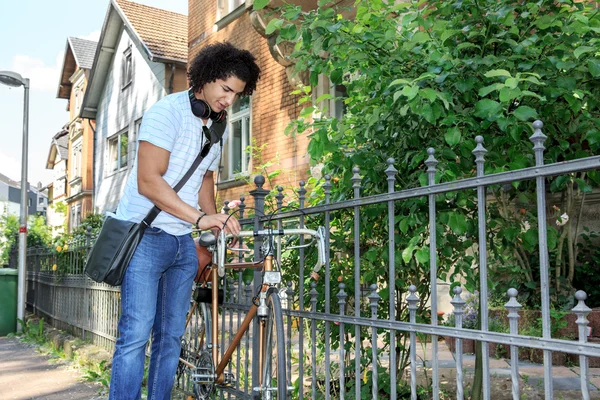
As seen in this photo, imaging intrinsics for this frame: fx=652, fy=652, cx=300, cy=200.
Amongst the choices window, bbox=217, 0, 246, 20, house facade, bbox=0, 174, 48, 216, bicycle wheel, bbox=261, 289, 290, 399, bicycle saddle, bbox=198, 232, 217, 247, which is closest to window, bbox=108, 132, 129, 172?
window, bbox=217, 0, 246, 20

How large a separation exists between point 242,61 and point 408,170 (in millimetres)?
1074

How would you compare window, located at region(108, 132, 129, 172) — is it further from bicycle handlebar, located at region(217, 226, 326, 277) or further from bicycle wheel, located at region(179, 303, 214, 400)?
bicycle handlebar, located at region(217, 226, 326, 277)

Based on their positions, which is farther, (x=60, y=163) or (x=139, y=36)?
(x=60, y=163)

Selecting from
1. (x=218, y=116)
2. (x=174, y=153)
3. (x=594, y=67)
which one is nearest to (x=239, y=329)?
(x=174, y=153)

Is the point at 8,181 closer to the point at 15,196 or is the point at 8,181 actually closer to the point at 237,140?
the point at 15,196

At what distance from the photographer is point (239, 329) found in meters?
3.73

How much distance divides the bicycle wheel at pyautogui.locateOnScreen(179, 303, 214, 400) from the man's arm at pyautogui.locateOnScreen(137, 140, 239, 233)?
122cm

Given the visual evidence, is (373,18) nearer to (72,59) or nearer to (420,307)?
(420,307)

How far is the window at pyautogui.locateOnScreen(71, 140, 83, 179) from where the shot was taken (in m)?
31.4

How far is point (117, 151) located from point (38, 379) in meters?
18.4

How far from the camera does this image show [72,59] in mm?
33062

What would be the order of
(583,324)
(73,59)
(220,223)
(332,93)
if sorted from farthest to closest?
(73,59) < (332,93) < (220,223) < (583,324)

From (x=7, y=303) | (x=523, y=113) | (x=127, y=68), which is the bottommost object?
(x=7, y=303)

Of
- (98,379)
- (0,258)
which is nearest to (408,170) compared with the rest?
(98,379)
